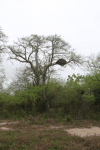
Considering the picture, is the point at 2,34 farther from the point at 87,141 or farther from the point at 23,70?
the point at 87,141

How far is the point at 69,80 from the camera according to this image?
11906 millimetres

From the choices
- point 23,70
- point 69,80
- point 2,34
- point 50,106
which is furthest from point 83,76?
point 2,34

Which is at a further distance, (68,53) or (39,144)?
(68,53)

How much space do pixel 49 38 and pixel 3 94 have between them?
9457 mm

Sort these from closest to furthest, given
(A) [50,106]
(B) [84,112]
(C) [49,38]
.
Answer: (B) [84,112] < (A) [50,106] < (C) [49,38]

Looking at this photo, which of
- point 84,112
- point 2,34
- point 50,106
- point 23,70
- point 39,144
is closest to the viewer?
point 39,144

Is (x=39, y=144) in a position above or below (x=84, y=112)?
above

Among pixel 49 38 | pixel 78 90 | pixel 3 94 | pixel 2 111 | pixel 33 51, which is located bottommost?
pixel 2 111

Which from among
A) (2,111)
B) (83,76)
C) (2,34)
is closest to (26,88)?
(2,111)

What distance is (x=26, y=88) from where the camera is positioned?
12039 mm

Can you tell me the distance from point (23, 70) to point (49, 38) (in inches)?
227

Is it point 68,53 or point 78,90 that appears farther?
point 68,53

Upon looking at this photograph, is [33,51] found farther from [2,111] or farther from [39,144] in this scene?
[39,144]

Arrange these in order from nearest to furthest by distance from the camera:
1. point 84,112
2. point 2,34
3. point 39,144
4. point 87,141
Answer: point 39,144, point 87,141, point 84,112, point 2,34
